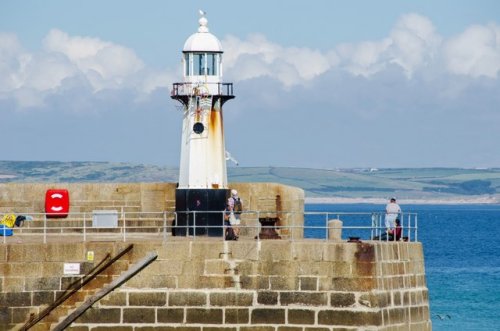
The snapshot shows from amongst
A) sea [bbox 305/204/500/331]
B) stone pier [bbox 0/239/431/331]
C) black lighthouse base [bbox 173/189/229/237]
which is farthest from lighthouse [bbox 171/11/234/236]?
sea [bbox 305/204/500/331]

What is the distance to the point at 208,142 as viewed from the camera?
3519 cm

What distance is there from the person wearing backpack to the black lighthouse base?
16.0 inches

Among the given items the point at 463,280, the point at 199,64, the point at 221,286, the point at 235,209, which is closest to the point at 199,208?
the point at 235,209

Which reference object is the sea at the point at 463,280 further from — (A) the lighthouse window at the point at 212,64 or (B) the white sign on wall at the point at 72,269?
(B) the white sign on wall at the point at 72,269

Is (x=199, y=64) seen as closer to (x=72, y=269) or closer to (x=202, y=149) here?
(x=202, y=149)

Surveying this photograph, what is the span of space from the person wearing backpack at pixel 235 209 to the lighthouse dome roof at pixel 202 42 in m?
3.47

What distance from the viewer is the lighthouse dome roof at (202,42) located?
35.5 meters

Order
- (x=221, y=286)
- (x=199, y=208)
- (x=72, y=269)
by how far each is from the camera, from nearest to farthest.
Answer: (x=221, y=286), (x=72, y=269), (x=199, y=208)

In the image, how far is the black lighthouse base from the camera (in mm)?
34737

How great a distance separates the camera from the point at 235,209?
34094 millimetres

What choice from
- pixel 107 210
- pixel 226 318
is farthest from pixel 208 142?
pixel 226 318

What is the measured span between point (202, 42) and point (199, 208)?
3.91 meters

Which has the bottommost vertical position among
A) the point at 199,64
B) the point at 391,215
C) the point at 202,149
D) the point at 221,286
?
the point at 221,286

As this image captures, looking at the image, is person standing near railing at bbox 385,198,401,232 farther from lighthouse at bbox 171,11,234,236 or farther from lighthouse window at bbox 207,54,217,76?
lighthouse window at bbox 207,54,217,76
